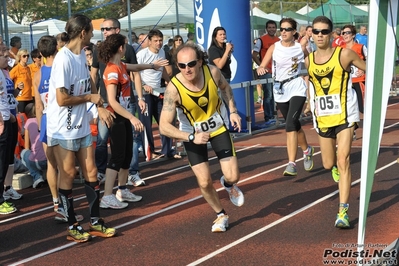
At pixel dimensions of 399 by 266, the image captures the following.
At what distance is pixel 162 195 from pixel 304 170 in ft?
7.47

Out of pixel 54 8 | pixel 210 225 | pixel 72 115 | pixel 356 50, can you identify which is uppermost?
pixel 54 8

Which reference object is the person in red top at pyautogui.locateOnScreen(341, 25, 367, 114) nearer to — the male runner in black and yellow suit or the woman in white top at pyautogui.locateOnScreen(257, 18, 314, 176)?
the woman in white top at pyautogui.locateOnScreen(257, 18, 314, 176)

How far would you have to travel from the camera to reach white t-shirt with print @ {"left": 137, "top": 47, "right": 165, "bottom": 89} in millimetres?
12172

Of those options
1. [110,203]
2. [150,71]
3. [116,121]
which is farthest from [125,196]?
[150,71]

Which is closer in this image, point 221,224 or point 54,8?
point 221,224

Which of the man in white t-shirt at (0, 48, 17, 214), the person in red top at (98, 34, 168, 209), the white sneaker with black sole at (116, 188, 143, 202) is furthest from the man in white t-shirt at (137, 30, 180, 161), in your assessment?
the man in white t-shirt at (0, 48, 17, 214)

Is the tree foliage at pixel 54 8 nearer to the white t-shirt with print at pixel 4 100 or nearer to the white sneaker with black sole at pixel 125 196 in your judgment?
the white t-shirt with print at pixel 4 100

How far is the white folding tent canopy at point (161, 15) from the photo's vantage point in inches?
882

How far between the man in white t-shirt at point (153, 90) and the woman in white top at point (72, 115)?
4.31 metres

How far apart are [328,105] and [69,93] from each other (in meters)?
2.81

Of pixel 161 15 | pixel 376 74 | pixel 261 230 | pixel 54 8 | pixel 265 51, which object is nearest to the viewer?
pixel 376 74

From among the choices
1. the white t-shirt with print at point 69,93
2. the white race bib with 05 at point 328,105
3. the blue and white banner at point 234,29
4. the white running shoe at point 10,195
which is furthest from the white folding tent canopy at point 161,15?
the white t-shirt with print at point 69,93

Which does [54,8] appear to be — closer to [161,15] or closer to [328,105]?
[161,15]

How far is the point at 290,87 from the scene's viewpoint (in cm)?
1053
